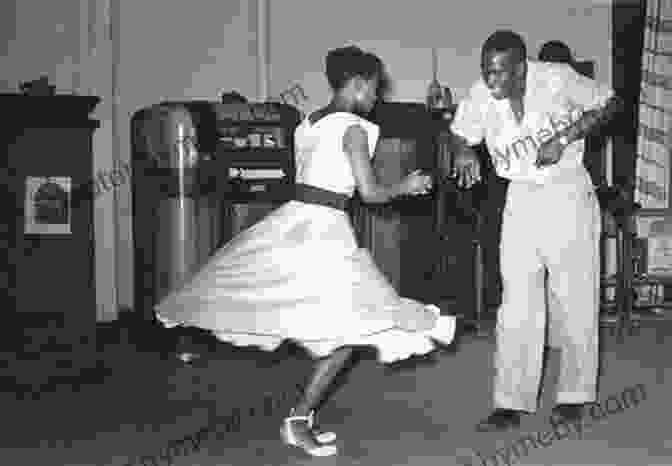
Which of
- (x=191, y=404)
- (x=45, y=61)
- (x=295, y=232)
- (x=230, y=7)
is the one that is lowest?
(x=191, y=404)

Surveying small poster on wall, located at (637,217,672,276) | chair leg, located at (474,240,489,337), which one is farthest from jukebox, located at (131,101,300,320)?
small poster on wall, located at (637,217,672,276)

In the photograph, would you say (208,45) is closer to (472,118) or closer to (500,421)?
(472,118)

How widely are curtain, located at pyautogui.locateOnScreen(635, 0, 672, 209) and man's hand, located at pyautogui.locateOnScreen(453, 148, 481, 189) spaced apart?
363 cm

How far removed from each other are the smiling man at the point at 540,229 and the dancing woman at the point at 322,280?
48 cm

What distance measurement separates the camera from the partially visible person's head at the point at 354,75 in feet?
10.1

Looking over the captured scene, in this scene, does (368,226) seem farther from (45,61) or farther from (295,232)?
(295,232)

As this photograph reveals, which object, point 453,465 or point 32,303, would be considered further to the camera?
point 32,303

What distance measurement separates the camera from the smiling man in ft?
10.9

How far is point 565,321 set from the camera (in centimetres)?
340

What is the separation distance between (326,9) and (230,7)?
71 centimetres

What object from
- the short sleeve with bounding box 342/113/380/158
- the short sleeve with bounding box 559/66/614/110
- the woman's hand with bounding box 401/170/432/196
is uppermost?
the short sleeve with bounding box 559/66/614/110

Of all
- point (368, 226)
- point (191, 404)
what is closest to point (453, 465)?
point (191, 404)

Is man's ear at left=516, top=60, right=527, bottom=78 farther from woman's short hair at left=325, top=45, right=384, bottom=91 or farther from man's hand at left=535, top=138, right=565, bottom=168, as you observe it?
woman's short hair at left=325, top=45, right=384, bottom=91

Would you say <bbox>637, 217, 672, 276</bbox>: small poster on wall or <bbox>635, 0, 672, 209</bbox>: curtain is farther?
<bbox>635, 0, 672, 209</bbox>: curtain
